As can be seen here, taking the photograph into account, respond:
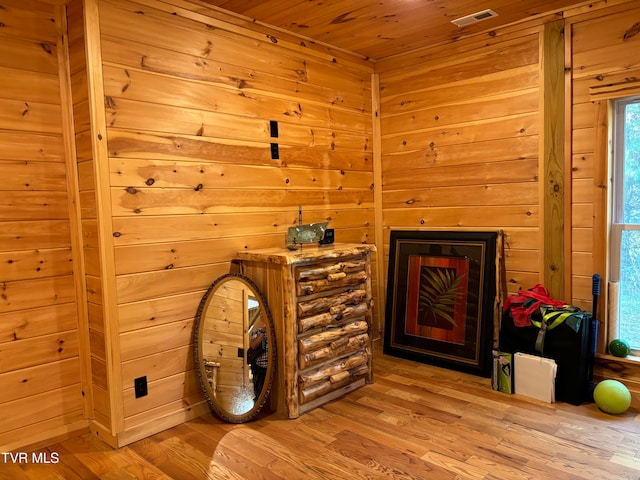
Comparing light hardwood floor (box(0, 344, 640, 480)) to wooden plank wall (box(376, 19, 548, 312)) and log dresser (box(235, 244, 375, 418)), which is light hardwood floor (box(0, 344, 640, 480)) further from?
wooden plank wall (box(376, 19, 548, 312))

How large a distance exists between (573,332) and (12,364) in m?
3.13

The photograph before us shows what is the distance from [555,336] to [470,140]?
154 centimetres

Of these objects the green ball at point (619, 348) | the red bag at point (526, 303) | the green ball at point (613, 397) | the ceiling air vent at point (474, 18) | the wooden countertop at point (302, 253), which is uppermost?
the ceiling air vent at point (474, 18)

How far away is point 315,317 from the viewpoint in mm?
2953

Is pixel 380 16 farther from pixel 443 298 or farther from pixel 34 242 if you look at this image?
pixel 34 242

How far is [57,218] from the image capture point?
8.57 ft

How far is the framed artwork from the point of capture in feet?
11.3

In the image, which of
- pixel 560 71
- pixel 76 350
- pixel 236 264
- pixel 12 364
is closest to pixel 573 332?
pixel 560 71

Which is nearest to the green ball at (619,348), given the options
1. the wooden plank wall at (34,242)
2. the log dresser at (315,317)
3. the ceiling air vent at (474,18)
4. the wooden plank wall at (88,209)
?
the log dresser at (315,317)

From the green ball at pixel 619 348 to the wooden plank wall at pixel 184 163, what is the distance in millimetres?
2170

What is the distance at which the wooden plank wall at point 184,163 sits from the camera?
2568 mm

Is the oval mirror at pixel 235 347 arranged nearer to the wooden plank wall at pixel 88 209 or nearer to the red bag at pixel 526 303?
the wooden plank wall at pixel 88 209

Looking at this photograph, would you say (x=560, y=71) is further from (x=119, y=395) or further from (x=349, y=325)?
(x=119, y=395)

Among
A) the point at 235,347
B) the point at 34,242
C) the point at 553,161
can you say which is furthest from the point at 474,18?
the point at 34,242
